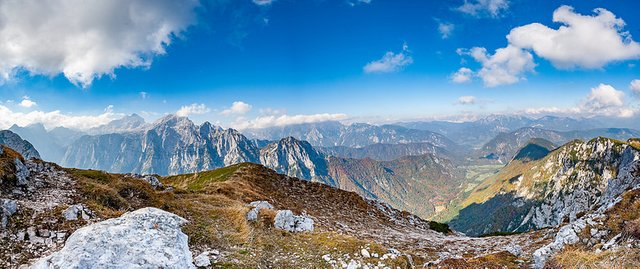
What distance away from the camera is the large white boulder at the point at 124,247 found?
38.3 ft

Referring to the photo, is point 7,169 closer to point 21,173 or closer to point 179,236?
point 21,173

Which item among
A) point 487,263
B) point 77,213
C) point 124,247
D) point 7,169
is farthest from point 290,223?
point 7,169

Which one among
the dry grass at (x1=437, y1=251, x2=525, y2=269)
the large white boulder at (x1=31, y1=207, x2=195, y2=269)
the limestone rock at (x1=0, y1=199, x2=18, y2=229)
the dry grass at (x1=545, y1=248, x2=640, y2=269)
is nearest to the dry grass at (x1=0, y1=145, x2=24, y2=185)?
the limestone rock at (x1=0, y1=199, x2=18, y2=229)

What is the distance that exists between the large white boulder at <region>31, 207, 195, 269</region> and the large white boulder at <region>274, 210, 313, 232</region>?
9579mm

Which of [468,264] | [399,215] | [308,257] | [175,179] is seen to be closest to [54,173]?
[308,257]

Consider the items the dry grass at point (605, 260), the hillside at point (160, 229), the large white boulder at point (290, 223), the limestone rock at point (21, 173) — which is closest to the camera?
the dry grass at point (605, 260)

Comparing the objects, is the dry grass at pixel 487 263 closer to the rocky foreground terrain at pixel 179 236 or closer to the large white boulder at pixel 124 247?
the rocky foreground terrain at pixel 179 236

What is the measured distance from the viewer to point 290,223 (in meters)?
24.7

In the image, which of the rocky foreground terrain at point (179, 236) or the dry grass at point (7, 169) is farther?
the dry grass at point (7, 169)

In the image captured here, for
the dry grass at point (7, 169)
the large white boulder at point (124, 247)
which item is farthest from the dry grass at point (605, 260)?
the dry grass at point (7, 169)

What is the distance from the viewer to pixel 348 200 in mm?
59531

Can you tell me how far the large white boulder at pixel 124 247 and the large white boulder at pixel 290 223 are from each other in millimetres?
9579

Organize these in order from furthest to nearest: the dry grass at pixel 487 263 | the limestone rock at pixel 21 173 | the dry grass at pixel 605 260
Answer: the limestone rock at pixel 21 173 → the dry grass at pixel 487 263 → the dry grass at pixel 605 260

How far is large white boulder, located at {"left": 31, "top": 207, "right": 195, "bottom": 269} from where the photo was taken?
11.7 m
